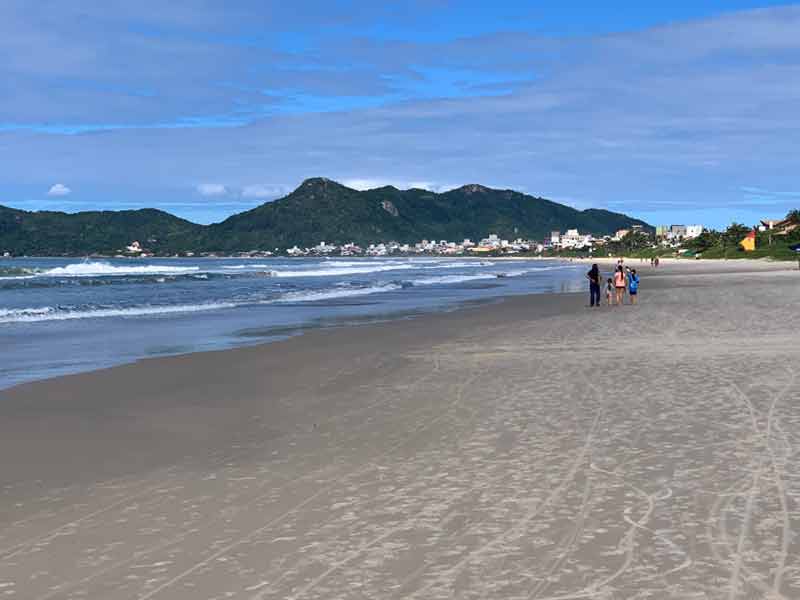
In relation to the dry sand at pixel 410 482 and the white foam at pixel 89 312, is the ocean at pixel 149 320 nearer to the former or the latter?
the white foam at pixel 89 312

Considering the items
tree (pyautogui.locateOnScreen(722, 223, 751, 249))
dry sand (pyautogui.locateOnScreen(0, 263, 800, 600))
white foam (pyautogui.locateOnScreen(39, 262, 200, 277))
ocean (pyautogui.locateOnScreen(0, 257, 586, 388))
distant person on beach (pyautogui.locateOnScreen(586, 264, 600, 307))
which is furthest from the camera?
tree (pyautogui.locateOnScreen(722, 223, 751, 249))

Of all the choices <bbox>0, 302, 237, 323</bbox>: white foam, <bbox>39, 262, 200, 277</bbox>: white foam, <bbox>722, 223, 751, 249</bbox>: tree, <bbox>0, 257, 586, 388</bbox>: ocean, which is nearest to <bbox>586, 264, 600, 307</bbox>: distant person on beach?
<bbox>0, 257, 586, 388</bbox>: ocean

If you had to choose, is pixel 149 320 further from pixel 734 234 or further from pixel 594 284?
pixel 734 234

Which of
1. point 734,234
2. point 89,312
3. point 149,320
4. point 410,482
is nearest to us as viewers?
point 410,482

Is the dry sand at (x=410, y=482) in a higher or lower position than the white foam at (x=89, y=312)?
lower

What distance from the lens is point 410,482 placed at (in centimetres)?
794

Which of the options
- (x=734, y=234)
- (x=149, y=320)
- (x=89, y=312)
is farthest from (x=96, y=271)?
(x=734, y=234)

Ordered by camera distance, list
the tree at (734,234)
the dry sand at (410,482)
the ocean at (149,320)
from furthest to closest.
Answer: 1. the tree at (734,234)
2. the ocean at (149,320)
3. the dry sand at (410,482)

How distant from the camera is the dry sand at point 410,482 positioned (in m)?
5.48

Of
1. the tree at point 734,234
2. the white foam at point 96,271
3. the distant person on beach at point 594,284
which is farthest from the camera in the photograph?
the tree at point 734,234

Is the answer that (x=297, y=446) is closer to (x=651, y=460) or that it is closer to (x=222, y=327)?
(x=651, y=460)

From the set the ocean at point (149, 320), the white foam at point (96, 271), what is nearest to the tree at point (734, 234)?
the white foam at point (96, 271)

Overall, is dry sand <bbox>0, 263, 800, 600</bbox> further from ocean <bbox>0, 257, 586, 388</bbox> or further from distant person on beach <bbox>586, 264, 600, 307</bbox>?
distant person on beach <bbox>586, 264, 600, 307</bbox>

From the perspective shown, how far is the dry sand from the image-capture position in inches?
216
